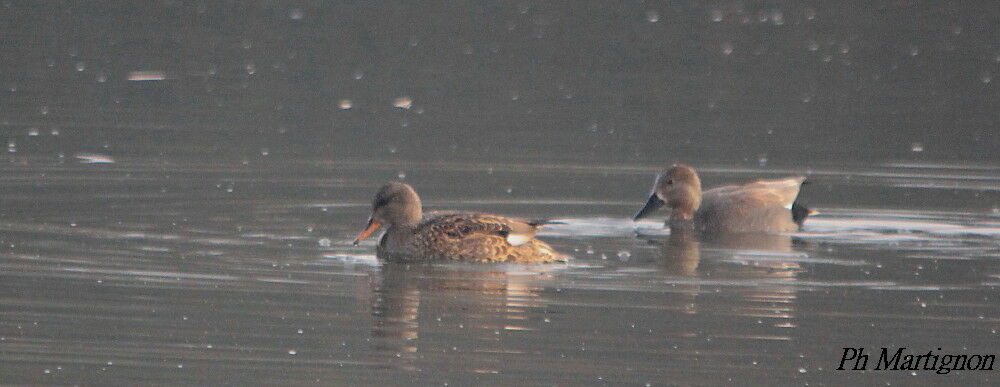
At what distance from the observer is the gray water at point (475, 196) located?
812cm

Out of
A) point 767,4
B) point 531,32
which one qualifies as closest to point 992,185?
point 531,32

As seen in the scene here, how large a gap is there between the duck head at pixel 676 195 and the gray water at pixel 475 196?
224 millimetres

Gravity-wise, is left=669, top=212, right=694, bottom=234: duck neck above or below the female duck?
below

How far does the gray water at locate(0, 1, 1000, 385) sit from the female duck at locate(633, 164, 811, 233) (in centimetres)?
25

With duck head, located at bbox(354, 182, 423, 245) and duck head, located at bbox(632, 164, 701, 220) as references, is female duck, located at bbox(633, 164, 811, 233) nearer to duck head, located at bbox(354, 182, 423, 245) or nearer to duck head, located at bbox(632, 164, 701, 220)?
duck head, located at bbox(632, 164, 701, 220)

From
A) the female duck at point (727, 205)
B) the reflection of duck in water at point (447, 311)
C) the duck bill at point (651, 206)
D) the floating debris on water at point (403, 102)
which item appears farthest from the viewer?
the floating debris on water at point (403, 102)

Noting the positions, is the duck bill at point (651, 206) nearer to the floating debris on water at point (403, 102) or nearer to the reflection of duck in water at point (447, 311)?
the reflection of duck in water at point (447, 311)

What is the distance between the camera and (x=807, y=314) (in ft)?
29.8

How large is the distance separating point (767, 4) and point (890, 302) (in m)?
27.5

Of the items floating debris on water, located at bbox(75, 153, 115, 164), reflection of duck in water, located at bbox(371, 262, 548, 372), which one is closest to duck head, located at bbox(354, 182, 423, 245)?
reflection of duck in water, located at bbox(371, 262, 548, 372)

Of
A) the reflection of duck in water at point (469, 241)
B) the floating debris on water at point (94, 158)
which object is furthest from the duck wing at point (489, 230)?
the floating debris on water at point (94, 158)

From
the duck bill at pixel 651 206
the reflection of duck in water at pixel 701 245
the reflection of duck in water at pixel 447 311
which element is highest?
the duck bill at pixel 651 206

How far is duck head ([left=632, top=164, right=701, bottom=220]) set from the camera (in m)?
13.2

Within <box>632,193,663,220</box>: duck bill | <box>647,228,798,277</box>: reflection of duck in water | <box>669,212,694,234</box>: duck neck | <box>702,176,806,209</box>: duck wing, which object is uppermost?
<box>702,176,806,209</box>: duck wing
